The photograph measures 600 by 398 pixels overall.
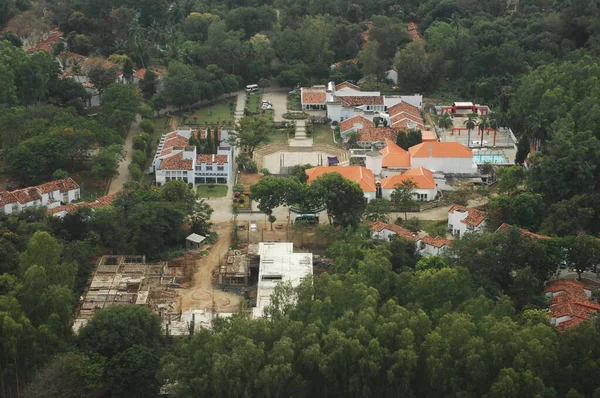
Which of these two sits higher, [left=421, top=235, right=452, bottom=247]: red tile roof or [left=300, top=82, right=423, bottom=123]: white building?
[left=300, top=82, right=423, bottom=123]: white building

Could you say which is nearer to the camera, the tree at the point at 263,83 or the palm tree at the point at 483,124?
the palm tree at the point at 483,124

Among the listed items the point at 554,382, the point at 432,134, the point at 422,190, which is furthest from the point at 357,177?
the point at 554,382

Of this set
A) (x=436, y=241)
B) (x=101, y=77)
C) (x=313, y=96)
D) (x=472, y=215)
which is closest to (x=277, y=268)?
(x=436, y=241)

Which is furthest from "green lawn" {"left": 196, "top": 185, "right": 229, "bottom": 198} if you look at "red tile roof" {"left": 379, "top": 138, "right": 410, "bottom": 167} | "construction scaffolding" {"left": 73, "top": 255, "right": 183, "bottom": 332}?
"red tile roof" {"left": 379, "top": 138, "right": 410, "bottom": 167}

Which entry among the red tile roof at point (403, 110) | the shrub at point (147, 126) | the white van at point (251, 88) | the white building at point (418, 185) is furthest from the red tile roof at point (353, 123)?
the shrub at point (147, 126)

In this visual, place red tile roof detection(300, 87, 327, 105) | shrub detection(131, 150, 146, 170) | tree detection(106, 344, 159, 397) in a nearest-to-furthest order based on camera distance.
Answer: tree detection(106, 344, 159, 397), shrub detection(131, 150, 146, 170), red tile roof detection(300, 87, 327, 105)

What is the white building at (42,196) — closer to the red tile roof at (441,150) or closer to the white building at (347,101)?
the red tile roof at (441,150)

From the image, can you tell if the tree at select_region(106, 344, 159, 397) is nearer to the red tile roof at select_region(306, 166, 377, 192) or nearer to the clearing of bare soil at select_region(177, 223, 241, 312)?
the clearing of bare soil at select_region(177, 223, 241, 312)
